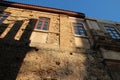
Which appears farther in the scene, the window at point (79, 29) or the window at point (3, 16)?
the window at point (3, 16)

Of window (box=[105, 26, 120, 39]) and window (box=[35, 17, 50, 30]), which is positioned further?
window (box=[105, 26, 120, 39])

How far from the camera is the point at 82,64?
224 inches

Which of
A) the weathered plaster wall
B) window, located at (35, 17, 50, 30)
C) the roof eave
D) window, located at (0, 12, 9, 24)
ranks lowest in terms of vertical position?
the weathered plaster wall

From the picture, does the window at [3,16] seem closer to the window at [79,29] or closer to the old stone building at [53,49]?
the old stone building at [53,49]

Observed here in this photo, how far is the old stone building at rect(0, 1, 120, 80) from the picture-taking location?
5066 millimetres

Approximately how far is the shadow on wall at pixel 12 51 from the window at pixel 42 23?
1.92ft

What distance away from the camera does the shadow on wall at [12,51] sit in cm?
475

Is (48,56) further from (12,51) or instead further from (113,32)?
(113,32)

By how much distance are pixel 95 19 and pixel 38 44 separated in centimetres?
523

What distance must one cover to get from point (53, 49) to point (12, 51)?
1705 mm

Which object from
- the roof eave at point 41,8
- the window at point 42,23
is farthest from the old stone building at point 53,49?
the roof eave at point 41,8

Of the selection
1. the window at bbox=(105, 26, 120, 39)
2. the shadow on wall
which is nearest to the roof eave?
the window at bbox=(105, 26, 120, 39)

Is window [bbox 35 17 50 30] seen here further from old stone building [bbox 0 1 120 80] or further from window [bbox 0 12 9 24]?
window [bbox 0 12 9 24]

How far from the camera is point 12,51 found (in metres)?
5.67
